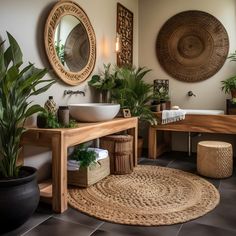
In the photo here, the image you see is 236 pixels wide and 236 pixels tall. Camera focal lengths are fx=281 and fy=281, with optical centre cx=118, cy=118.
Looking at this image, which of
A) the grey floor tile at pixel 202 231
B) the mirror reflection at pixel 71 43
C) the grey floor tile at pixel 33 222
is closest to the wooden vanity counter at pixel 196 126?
the mirror reflection at pixel 71 43

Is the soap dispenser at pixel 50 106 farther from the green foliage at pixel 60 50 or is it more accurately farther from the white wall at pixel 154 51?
the white wall at pixel 154 51

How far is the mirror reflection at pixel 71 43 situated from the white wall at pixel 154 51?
5.05 feet

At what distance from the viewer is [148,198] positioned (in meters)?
2.49

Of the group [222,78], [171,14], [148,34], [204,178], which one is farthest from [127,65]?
[204,178]

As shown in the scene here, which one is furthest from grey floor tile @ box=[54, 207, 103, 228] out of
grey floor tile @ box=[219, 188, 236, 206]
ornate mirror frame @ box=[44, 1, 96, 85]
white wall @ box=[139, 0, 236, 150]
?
white wall @ box=[139, 0, 236, 150]

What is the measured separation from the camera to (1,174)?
1989mm

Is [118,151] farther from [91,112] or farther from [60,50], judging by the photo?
[60,50]

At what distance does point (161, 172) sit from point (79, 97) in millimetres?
1300

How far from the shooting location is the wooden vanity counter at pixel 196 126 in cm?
355

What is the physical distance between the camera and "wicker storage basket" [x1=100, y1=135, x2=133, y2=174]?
3.13 m

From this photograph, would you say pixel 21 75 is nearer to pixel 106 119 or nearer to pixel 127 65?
pixel 106 119

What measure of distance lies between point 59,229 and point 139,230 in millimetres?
549

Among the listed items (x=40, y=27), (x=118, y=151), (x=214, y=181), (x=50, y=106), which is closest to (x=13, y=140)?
(x=50, y=106)

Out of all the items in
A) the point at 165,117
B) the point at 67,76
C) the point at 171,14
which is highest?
the point at 171,14
